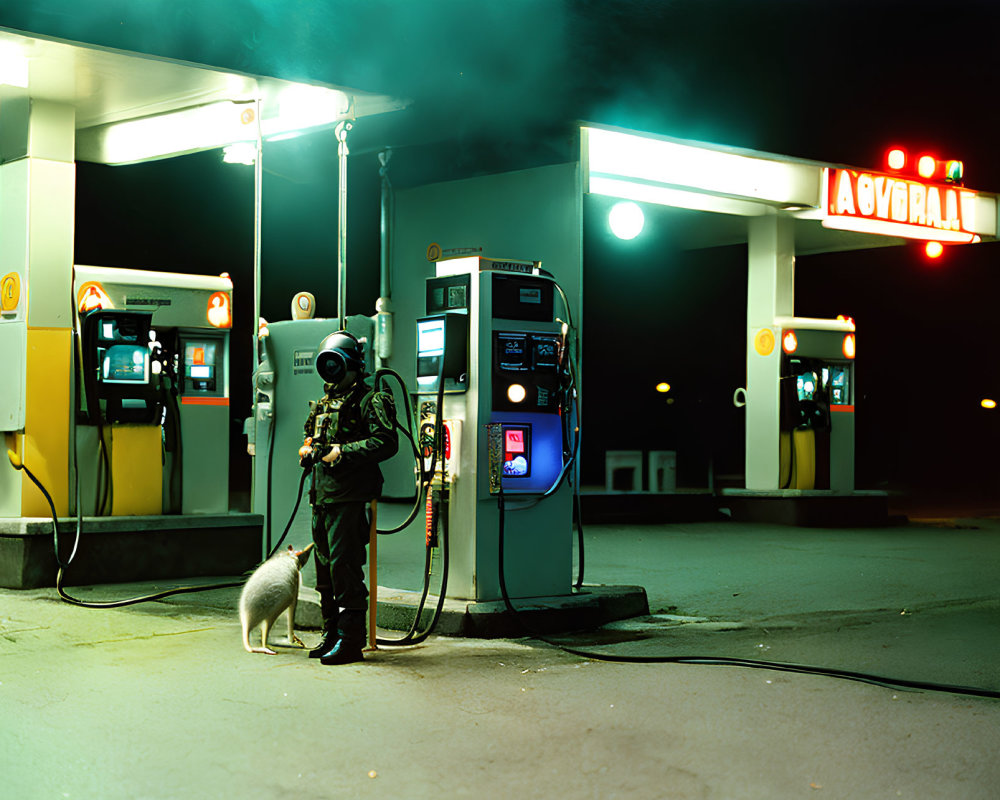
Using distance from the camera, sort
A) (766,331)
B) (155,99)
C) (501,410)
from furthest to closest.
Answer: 1. (766,331)
2. (155,99)
3. (501,410)

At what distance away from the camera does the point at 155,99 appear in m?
10.0

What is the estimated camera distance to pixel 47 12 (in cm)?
803

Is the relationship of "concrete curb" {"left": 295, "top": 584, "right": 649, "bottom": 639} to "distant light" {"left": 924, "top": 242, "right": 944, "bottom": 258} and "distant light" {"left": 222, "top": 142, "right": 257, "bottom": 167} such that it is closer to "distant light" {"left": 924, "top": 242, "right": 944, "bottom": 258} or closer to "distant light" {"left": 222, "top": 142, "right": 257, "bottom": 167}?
"distant light" {"left": 222, "top": 142, "right": 257, "bottom": 167}

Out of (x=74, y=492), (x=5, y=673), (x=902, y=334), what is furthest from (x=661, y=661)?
(x=902, y=334)

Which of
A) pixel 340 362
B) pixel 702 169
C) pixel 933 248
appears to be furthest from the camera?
pixel 933 248

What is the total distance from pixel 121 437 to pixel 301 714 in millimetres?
5782

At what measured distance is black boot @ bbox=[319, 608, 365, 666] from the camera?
265 inches

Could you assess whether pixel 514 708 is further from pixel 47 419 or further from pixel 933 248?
pixel 933 248

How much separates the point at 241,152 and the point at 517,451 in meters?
4.81

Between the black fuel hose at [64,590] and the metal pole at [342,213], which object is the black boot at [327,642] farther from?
the black fuel hose at [64,590]

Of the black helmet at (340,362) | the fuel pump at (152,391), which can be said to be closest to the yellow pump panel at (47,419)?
the fuel pump at (152,391)

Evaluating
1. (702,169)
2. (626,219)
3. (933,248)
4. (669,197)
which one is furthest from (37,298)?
(933,248)

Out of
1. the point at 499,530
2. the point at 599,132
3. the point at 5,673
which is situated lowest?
the point at 5,673

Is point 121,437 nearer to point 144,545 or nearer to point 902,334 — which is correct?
point 144,545
